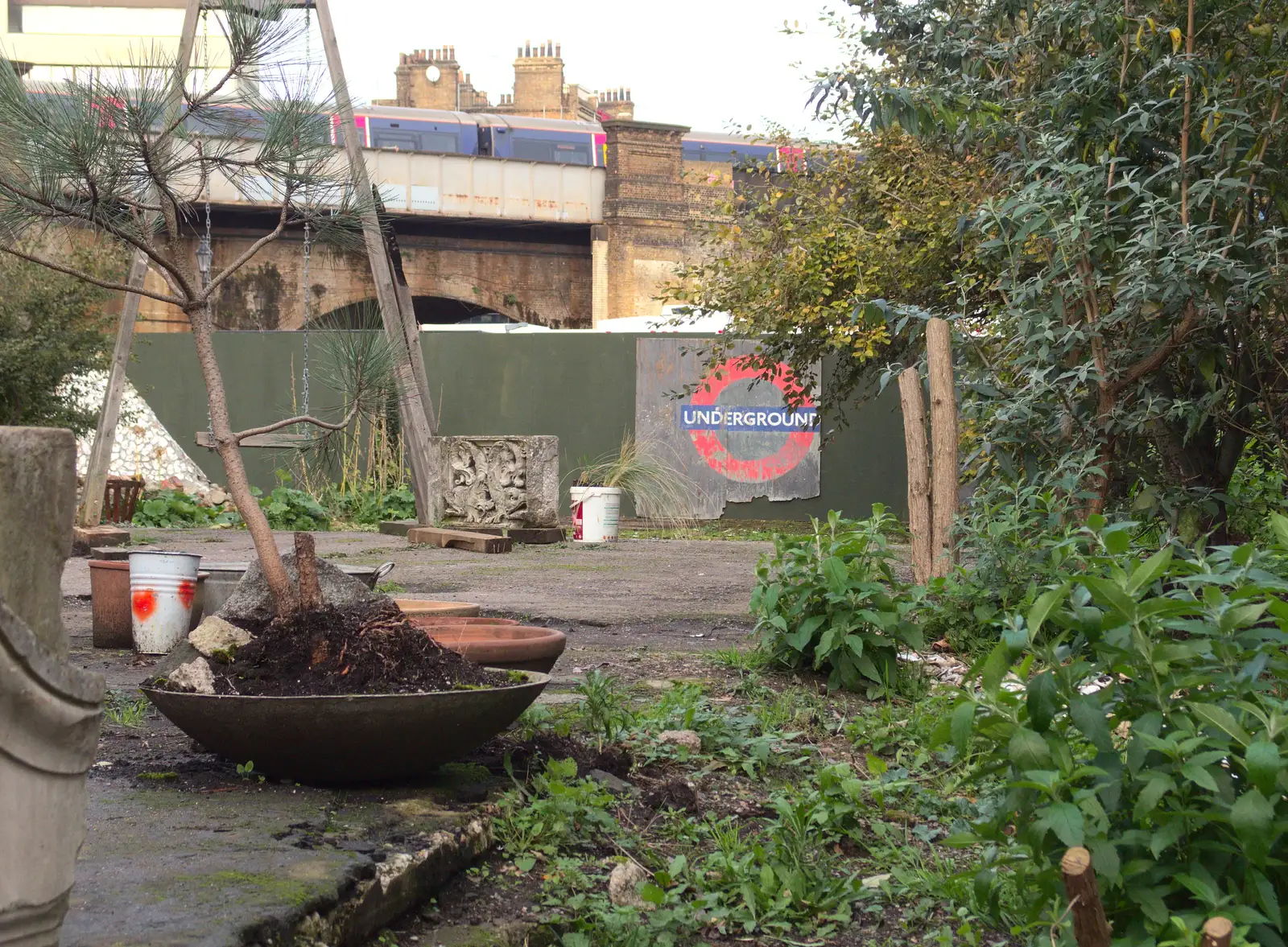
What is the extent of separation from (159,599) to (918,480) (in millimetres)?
2981

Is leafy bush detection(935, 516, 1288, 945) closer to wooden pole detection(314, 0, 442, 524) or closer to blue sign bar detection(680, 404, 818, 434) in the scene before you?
wooden pole detection(314, 0, 442, 524)

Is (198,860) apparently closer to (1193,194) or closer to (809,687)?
(809,687)

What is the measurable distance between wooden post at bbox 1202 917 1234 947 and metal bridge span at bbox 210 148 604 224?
74.1ft

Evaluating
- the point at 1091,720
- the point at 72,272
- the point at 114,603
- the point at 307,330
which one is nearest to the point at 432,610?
the point at 114,603

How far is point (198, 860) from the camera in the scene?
1.93m

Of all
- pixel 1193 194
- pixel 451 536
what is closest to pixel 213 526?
pixel 451 536

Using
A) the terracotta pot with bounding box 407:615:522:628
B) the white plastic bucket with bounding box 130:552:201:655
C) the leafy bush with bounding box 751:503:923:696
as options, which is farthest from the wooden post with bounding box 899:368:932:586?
the white plastic bucket with bounding box 130:552:201:655

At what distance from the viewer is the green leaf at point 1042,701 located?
5.83 ft

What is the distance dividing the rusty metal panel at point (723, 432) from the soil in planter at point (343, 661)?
11300mm

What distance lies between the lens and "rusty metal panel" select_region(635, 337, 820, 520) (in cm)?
1405

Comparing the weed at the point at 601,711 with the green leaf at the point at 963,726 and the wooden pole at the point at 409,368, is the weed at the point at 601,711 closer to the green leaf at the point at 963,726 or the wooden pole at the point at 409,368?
the green leaf at the point at 963,726

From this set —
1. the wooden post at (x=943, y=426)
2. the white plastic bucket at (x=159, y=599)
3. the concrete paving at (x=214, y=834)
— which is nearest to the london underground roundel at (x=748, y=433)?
the wooden post at (x=943, y=426)

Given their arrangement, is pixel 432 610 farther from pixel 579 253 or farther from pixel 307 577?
pixel 579 253

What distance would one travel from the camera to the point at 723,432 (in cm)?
1416
